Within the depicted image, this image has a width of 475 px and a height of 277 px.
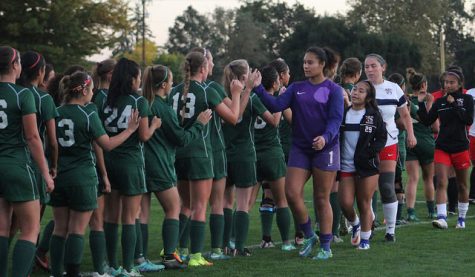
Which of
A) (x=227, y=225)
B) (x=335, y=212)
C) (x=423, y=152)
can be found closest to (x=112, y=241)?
(x=227, y=225)

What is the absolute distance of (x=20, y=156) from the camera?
6.69 meters

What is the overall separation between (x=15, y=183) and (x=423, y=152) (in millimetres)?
7428

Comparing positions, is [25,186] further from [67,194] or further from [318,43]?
[318,43]

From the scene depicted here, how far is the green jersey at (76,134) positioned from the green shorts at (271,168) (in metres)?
2.68

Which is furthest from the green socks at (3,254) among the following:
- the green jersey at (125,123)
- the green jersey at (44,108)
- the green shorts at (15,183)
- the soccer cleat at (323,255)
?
the soccer cleat at (323,255)

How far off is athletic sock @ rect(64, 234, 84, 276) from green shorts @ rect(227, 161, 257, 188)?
2334 millimetres

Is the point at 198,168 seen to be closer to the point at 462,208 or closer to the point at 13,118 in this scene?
the point at 13,118

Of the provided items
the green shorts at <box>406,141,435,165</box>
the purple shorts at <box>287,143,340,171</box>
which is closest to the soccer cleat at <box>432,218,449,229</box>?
the green shorts at <box>406,141,435,165</box>

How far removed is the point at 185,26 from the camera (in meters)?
133

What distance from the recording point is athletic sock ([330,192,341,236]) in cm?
1039

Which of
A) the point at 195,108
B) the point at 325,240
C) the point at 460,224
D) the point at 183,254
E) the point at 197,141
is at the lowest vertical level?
the point at 183,254

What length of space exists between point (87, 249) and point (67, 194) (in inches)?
123

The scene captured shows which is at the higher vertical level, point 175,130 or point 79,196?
point 175,130

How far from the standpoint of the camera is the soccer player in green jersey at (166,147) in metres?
8.14
